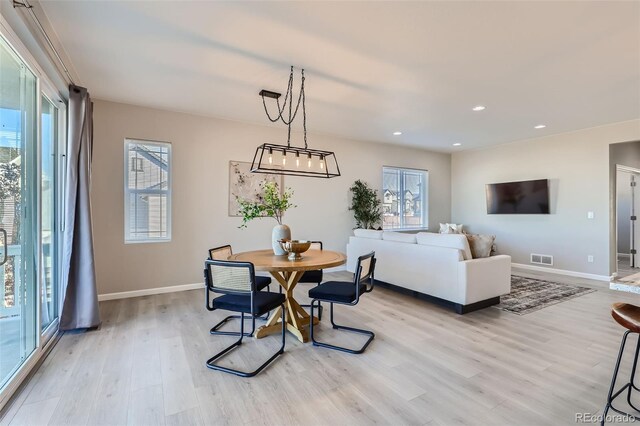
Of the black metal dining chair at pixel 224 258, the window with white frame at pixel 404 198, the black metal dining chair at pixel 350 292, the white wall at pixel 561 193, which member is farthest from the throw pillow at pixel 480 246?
the white wall at pixel 561 193

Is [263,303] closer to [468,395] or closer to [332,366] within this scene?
[332,366]

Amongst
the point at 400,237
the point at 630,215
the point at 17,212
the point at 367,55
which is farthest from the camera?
the point at 630,215

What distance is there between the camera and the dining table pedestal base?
2.91 metres

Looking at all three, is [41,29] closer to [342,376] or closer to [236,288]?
[236,288]

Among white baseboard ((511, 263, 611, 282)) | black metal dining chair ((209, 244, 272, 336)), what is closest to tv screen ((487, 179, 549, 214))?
white baseboard ((511, 263, 611, 282))

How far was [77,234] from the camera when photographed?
119 inches

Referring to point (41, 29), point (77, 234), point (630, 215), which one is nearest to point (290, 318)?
point (77, 234)

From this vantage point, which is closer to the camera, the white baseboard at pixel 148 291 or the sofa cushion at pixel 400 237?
the white baseboard at pixel 148 291

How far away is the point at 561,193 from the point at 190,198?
21.7ft

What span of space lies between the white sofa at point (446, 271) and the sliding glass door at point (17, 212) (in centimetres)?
390

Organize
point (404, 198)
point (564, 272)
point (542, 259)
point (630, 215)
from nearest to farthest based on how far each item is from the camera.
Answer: point (564, 272), point (542, 259), point (630, 215), point (404, 198)

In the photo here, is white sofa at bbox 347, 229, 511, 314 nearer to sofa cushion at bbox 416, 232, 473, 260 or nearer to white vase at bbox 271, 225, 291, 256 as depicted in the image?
sofa cushion at bbox 416, 232, 473, 260

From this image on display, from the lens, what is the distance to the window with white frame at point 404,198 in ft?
22.4

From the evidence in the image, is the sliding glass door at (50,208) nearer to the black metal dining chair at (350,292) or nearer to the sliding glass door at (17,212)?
the sliding glass door at (17,212)
